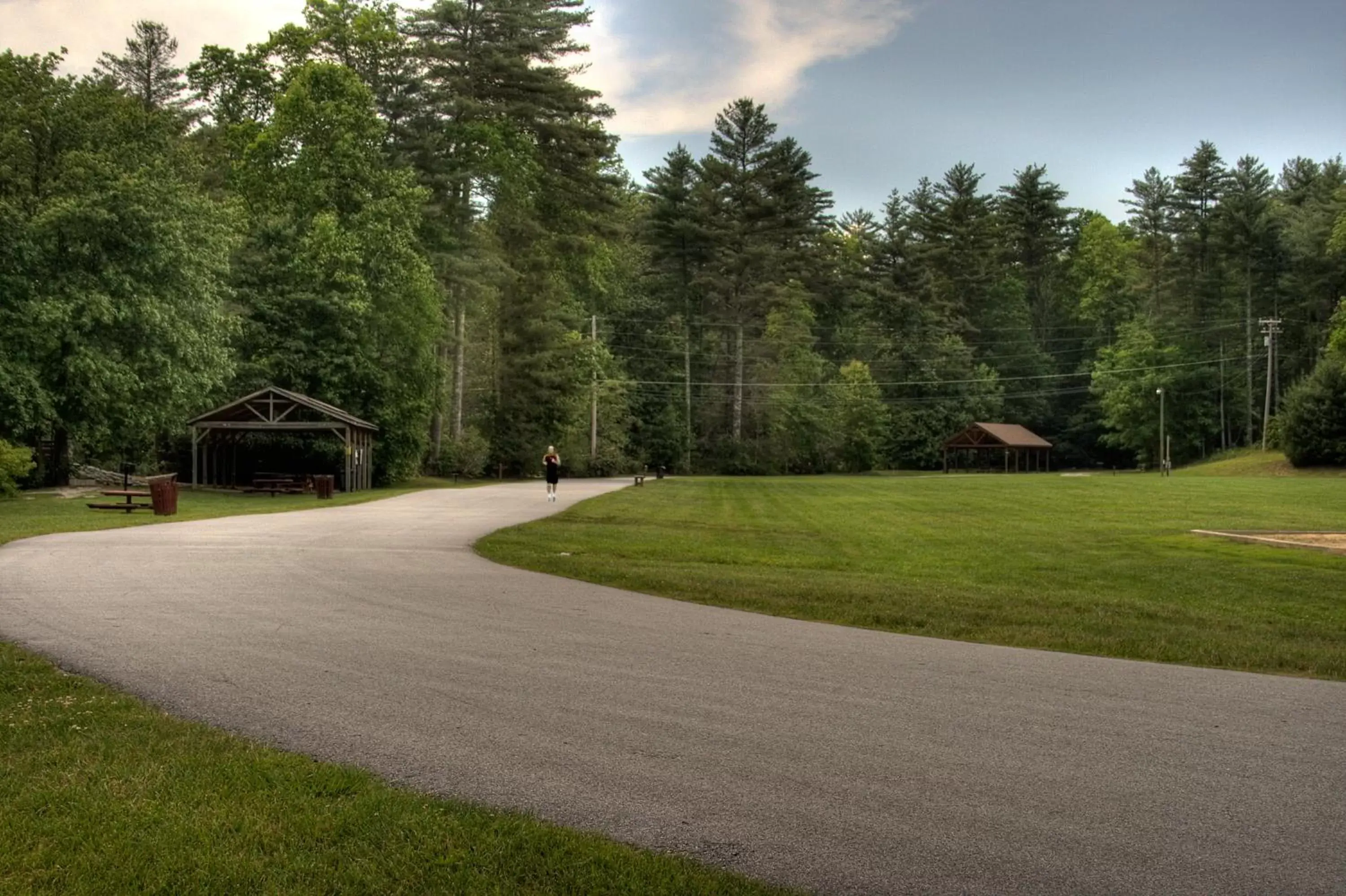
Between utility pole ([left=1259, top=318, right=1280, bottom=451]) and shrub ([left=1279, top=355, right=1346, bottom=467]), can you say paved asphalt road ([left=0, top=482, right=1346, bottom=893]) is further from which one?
utility pole ([left=1259, top=318, right=1280, bottom=451])

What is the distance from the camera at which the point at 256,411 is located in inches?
1272

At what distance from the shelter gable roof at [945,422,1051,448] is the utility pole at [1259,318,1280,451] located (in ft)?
48.9

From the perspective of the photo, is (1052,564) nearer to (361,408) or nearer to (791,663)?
(791,663)

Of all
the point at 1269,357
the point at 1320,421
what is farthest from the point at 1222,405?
the point at 1320,421

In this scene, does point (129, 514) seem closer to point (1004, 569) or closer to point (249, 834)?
point (1004, 569)

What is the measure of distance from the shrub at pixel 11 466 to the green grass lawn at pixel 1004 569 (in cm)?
1445

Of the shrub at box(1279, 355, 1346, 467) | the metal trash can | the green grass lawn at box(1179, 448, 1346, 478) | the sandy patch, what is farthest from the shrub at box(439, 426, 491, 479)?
the shrub at box(1279, 355, 1346, 467)

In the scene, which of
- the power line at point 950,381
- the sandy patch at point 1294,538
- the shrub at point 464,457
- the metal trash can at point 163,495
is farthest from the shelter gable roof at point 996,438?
the metal trash can at point 163,495

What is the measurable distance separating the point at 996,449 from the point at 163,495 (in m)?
66.0

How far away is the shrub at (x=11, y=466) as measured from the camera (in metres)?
24.7

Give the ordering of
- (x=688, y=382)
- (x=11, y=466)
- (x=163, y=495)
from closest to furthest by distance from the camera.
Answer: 1. (x=163, y=495)
2. (x=11, y=466)
3. (x=688, y=382)

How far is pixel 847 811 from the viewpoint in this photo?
14.1 ft

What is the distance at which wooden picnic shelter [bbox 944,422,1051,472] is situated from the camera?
239 ft

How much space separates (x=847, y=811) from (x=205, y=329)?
31.2 meters
